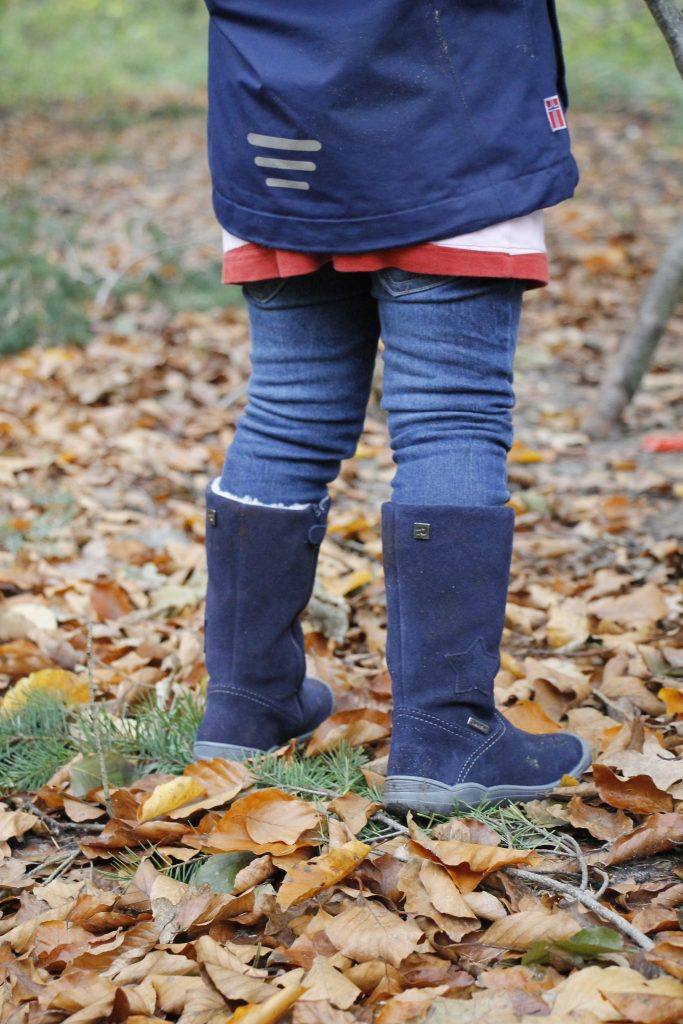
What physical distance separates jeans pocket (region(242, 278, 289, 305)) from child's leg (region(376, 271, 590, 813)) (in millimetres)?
183

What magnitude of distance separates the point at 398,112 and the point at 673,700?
1127mm

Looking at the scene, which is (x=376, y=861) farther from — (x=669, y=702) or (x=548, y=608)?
(x=548, y=608)

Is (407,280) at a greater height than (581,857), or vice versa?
(407,280)

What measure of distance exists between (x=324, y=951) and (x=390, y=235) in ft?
3.01

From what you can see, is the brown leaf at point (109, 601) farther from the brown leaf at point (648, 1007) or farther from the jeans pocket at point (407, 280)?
the brown leaf at point (648, 1007)

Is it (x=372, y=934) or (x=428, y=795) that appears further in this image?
(x=428, y=795)

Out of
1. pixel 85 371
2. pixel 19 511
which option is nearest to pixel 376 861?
pixel 19 511

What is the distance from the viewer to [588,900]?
1.23 metres

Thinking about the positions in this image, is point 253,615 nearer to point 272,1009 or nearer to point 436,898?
point 436,898

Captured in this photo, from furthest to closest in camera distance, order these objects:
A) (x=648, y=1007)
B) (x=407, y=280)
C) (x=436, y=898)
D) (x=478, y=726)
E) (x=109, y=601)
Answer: (x=109, y=601), (x=478, y=726), (x=407, y=280), (x=436, y=898), (x=648, y=1007)

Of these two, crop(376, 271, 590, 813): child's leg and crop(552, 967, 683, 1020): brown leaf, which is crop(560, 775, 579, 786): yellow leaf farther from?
crop(552, 967, 683, 1020): brown leaf

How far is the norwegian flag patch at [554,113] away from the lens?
4.43 ft

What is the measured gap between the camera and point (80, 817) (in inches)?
63.6

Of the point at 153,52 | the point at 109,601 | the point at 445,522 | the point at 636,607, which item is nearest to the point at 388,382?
the point at 445,522
